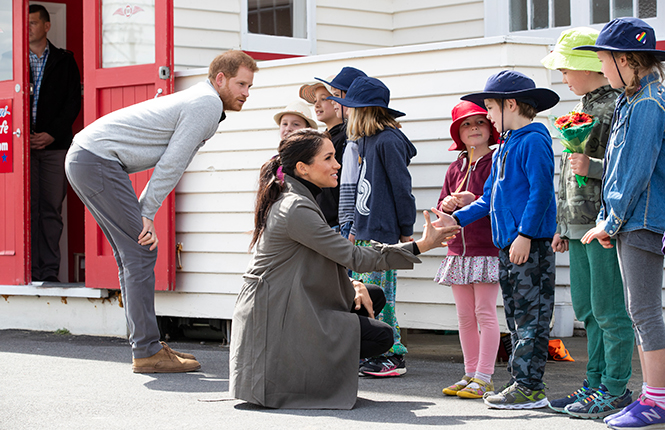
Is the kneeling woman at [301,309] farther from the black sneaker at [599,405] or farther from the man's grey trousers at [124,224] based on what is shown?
the man's grey trousers at [124,224]

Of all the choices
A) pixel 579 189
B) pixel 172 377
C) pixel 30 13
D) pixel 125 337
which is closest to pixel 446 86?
pixel 579 189

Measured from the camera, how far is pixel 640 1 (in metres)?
6.41

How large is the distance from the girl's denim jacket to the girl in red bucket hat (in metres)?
0.96

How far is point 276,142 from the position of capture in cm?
571

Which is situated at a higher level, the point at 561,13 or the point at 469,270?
the point at 561,13

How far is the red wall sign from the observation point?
636cm

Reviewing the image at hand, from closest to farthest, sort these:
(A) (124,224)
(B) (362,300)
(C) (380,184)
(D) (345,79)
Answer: (B) (362,300)
(C) (380,184)
(A) (124,224)
(D) (345,79)

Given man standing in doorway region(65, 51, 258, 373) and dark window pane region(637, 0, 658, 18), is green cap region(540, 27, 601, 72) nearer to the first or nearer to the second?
man standing in doorway region(65, 51, 258, 373)

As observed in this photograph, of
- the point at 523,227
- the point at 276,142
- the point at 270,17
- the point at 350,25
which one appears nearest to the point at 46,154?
the point at 270,17

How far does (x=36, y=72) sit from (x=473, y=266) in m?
5.12

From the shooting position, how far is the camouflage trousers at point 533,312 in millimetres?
3531

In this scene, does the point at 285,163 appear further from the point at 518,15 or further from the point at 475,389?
the point at 518,15

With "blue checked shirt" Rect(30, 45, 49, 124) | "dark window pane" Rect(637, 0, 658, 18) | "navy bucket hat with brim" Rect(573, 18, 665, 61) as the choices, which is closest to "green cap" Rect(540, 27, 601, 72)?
"navy bucket hat with brim" Rect(573, 18, 665, 61)

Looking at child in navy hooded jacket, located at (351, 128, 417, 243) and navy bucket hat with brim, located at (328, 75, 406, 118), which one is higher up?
navy bucket hat with brim, located at (328, 75, 406, 118)
